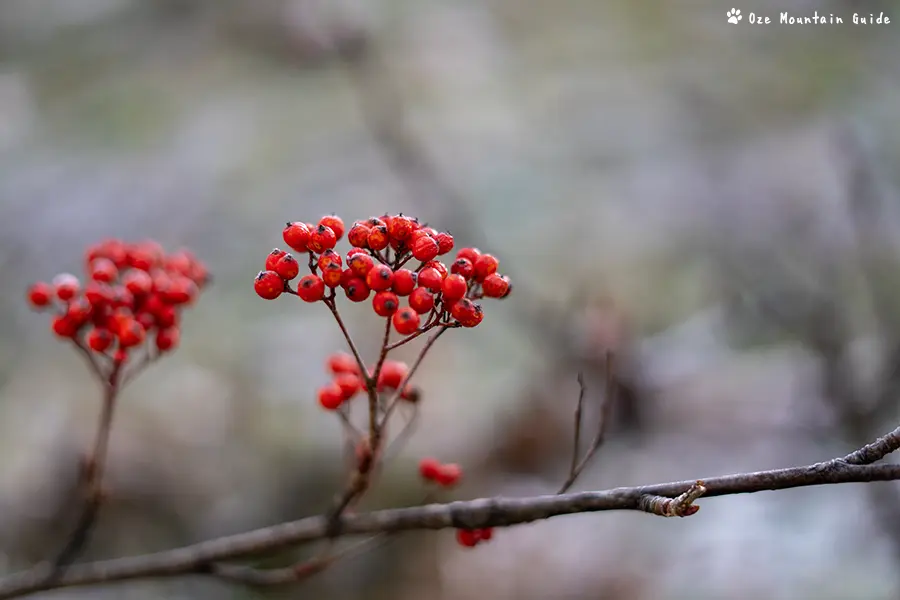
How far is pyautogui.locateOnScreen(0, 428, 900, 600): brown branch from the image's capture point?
2.02 ft

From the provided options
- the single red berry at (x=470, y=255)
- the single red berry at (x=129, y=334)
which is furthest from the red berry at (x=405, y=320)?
the single red berry at (x=129, y=334)

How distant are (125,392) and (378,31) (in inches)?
109

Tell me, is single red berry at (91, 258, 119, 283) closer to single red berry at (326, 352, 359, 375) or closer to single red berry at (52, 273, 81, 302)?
single red berry at (52, 273, 81, 302)

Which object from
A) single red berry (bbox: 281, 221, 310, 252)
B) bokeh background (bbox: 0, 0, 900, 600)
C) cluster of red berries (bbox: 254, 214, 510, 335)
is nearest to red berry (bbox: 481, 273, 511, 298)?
cluster of red berries (bbox: 254, 214, 510, 335)

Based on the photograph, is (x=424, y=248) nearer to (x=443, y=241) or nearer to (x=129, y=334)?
(x=443, y=241)

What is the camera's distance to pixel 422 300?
0.76 meters

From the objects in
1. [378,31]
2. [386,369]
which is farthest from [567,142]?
[386,369]

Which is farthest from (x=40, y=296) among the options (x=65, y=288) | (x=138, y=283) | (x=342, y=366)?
(x=342, y=366)

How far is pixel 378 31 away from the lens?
4.11m

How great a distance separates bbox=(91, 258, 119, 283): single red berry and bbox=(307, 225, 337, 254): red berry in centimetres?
44

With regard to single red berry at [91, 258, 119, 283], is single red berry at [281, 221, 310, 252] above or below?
above

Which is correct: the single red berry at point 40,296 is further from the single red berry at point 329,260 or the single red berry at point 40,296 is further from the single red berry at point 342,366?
the single red berry at point 329,260

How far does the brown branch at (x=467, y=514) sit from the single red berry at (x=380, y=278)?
0.27 metres

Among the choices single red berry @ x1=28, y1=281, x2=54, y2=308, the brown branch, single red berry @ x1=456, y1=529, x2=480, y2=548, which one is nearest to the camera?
the brown branch
